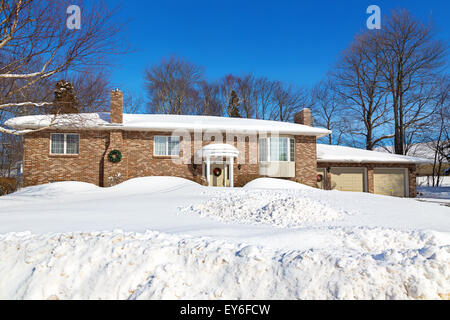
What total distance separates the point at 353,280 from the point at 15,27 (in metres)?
10.6

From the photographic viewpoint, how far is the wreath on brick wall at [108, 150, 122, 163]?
14.7 metres

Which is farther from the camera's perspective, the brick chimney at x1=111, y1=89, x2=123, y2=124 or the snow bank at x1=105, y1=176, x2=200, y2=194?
the brick chimney at x1=111, y1=89, x2=123, y2=124

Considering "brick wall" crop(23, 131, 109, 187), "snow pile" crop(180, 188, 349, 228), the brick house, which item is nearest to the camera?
"snow pile" crop(180, 188, 349, 228)

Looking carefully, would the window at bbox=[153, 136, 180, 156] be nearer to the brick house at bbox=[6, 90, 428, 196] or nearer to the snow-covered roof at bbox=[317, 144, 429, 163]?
the brick house at bbox=[6, 90, 428, 196]

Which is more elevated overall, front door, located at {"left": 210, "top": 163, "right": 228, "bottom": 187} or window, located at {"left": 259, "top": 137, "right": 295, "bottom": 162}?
window, located at {"left": 259, "top": 137, "right": 295, "bottom": 162}

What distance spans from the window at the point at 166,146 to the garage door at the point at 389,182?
1366 centimetres

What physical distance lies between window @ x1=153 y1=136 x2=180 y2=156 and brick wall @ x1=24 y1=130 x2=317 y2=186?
0.27 metres

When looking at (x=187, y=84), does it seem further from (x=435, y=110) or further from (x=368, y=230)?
(x=368, y=230)

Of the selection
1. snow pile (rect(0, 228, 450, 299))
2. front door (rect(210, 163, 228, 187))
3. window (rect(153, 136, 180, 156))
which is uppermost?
window (rect(153, 136, 180, 156))

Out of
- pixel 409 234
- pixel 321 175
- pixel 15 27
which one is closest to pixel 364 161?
pixel 321 175

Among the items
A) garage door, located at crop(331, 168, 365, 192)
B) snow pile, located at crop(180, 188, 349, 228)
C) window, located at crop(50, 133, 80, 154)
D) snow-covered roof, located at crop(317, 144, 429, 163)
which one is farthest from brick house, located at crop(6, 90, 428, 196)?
snow pile, located at crop(180, 188, 349, 228)

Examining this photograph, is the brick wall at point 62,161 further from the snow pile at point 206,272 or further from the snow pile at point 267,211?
the snow pile at point 206,272

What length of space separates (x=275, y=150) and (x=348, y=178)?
5.96m

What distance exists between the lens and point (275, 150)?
16.7m
